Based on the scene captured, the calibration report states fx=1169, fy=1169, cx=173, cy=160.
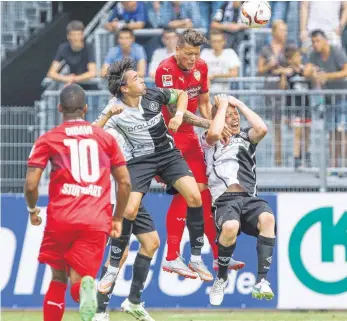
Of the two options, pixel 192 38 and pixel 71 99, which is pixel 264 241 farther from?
pixel 71 99

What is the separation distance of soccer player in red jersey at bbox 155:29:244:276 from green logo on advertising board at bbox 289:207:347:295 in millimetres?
2483

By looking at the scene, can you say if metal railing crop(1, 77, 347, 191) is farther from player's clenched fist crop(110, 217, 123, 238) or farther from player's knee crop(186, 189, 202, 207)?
player's clenched fist crop(110, 217, 123, 238)

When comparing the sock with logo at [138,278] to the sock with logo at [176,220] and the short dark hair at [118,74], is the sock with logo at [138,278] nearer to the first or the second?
the sock with logo at [176,220]

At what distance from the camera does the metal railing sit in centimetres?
1662

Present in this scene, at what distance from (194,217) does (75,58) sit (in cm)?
635

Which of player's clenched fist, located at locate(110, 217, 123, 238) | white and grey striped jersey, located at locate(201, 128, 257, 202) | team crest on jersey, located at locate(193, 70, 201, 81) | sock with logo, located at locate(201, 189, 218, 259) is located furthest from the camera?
sock with logo, located at locate(201, 189, 218, 259)

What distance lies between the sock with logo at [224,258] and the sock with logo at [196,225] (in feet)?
1.32

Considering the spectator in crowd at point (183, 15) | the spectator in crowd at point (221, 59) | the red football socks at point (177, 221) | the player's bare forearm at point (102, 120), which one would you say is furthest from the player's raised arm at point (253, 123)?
the spectator in crowd at point (183, 15)

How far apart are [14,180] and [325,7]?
5.54 metres

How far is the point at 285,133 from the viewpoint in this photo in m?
17.0

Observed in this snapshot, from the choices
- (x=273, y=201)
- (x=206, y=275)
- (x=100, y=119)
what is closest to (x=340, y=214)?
(x=273, y=201)

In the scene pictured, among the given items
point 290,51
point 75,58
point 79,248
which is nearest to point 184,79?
point 79,248

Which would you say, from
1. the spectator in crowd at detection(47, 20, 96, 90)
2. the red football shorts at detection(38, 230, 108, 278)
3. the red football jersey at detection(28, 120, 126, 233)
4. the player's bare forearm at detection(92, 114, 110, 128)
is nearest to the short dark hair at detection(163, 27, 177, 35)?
the spectator in crowd at detection(47, 20, 96, 90)

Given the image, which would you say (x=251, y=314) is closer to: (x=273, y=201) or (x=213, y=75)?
(x=273, y=201)
